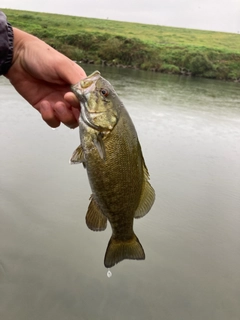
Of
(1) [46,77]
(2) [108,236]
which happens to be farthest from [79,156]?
(2) [108,236]

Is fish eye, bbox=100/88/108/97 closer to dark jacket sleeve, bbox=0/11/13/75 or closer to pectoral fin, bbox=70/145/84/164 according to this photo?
pectoral fin, bbox=70/145/84/164

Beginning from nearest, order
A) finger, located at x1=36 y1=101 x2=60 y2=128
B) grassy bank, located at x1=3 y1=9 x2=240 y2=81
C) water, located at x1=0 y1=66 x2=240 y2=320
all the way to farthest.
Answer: finger, located at x1=36 y1=101 x2=60 y2=128 → water, located at x1=0 y1=66 x2=240 y2=320 → grassy bank, located at x1=3 y1=9 x2=240 y2=81

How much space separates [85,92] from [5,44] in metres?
0.82

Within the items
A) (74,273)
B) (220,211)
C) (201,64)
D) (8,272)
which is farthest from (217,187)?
(201,64)

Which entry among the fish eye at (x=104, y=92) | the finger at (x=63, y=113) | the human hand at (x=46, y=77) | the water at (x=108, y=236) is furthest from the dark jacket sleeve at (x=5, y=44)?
the water at (x=108, y=236)

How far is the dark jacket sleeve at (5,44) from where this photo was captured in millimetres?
2590

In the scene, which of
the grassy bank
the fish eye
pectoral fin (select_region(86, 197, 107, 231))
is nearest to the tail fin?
pectoral fin (select_region(86, 197, 107, 231))

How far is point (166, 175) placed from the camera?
9.66 metres

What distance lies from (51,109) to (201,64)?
41772 mm

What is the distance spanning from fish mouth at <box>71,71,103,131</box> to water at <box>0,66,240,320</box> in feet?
11.9

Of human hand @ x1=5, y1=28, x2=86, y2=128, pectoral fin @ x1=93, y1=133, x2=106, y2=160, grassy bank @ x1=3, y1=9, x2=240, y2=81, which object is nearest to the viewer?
pectoral fin @ x1=93, y1=133, x2=106, y2=160

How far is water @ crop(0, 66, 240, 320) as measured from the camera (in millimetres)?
5301

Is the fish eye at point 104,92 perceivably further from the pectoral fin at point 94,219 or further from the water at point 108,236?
the water at point 108,236

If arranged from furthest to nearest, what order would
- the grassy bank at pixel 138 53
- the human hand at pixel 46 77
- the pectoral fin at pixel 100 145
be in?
1. the grassy bank at pixel 138 53
2. the human hand at pixel 46 77
3. the pectoral fin at pixel 100 145
